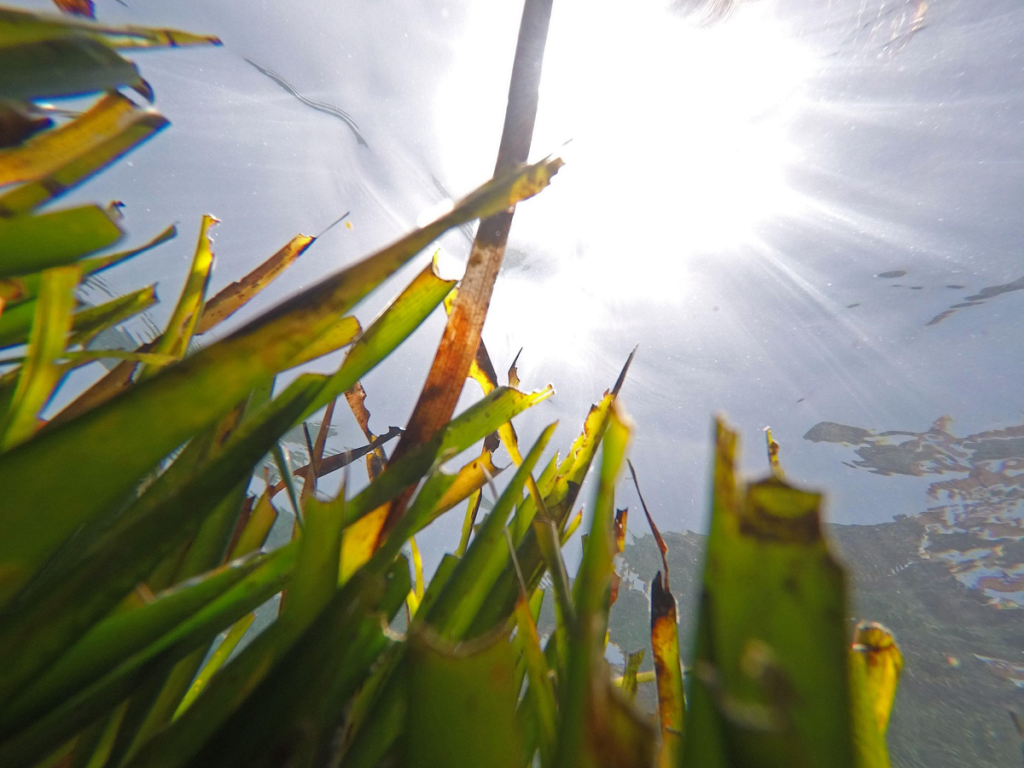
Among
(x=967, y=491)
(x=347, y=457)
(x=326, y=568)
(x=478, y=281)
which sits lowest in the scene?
(x=326, y=568)

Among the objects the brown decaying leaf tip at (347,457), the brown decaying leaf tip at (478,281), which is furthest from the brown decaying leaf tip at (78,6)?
the brown decaying leaf tip at (347,457)

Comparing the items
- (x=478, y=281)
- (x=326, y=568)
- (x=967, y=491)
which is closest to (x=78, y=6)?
(x=478, y=281)

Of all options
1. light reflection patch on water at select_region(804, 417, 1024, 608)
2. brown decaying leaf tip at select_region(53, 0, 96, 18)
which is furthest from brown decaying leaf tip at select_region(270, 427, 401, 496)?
light reflection patch on water at select_region(804, 417, 1024, 608)

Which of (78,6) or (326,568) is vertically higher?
(78,6)

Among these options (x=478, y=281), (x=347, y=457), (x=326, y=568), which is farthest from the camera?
(x=347, y=457)

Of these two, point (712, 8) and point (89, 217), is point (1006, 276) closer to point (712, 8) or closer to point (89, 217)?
point (712, 8)

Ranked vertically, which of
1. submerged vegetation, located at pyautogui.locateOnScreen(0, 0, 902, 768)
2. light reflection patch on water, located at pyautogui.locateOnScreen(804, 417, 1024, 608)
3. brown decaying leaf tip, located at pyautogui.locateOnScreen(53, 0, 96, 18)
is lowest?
submerged vegetation, located at pyautogui.locateOnScreen(0, 0, 902, 768)

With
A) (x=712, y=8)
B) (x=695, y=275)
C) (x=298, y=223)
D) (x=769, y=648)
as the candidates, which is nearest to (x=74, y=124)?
(x=769, y=648)

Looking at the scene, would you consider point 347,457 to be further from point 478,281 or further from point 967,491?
point 967,491

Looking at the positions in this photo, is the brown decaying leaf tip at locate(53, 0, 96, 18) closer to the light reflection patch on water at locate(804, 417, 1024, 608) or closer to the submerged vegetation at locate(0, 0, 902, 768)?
the submerged vegetation at locate(0, 0, 902, 768)
